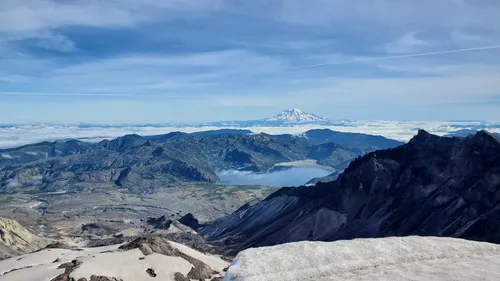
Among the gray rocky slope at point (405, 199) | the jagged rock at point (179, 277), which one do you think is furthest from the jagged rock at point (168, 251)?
the gray rocky slope at point (405, 199)

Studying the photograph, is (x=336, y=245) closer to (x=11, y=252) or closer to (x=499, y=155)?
(x=499, y=155)

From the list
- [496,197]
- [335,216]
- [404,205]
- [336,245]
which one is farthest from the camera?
[335,216]

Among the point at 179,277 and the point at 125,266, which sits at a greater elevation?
the point at 125,266

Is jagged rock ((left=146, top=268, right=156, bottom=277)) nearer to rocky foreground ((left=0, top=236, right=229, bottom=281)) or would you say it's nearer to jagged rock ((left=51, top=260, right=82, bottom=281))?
rocky foreground ((left=0, top=236, right=229, bottom=281))

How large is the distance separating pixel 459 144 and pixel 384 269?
149 m

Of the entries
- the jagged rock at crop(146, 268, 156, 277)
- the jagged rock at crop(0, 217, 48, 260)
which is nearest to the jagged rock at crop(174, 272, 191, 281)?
the jagged rock at crop(146, 268, 156, 277)

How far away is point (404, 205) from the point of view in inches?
5827

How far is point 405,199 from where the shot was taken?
150 m

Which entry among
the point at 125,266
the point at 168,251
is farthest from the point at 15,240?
the point at 125,266

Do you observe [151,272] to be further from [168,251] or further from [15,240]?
[15,240]

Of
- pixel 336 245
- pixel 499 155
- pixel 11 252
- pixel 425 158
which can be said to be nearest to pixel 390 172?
pixel 425 158

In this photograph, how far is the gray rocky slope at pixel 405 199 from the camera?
419 ft

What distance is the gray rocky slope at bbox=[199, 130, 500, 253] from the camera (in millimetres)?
127688

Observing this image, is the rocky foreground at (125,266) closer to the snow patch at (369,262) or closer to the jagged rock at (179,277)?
the jagged rock at (179,277)
